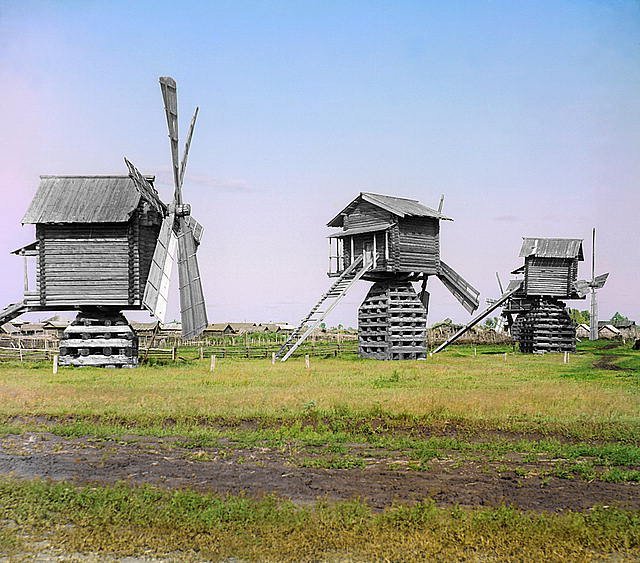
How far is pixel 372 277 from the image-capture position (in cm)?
3847

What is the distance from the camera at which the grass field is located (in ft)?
29.3

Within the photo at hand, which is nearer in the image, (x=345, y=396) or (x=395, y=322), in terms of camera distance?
(x=345, y=396)

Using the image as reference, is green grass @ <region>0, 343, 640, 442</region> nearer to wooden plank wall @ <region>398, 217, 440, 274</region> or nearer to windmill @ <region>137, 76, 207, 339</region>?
windmill @ <region>137, 76, 207, 339</region>

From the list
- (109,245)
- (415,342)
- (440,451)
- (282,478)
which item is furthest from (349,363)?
(282,478)

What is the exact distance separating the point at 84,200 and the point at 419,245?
16.0m

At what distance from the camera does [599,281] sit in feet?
178

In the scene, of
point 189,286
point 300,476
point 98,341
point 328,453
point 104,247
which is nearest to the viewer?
point 300,476

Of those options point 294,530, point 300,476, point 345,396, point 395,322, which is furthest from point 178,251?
point 294,530

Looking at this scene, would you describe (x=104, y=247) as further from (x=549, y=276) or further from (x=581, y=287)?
(x=581, y=287)

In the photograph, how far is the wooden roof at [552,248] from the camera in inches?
1897

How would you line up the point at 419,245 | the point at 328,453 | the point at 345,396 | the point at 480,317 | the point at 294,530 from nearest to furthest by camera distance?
the point at 294,530
the point at 328,453
the point at 345,396
the point at 419,245
the point at 480,317

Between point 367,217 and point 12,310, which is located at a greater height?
point 367,217

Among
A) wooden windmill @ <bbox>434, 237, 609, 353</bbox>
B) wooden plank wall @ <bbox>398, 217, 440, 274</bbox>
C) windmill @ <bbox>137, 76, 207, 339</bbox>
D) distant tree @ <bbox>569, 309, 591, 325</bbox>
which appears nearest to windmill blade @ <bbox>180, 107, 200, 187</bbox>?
windmill @ <bbox>137, 76, 207, 339</bbox>

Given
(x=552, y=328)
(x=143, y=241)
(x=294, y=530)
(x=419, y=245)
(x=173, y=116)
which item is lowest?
(x=294, y=530)
